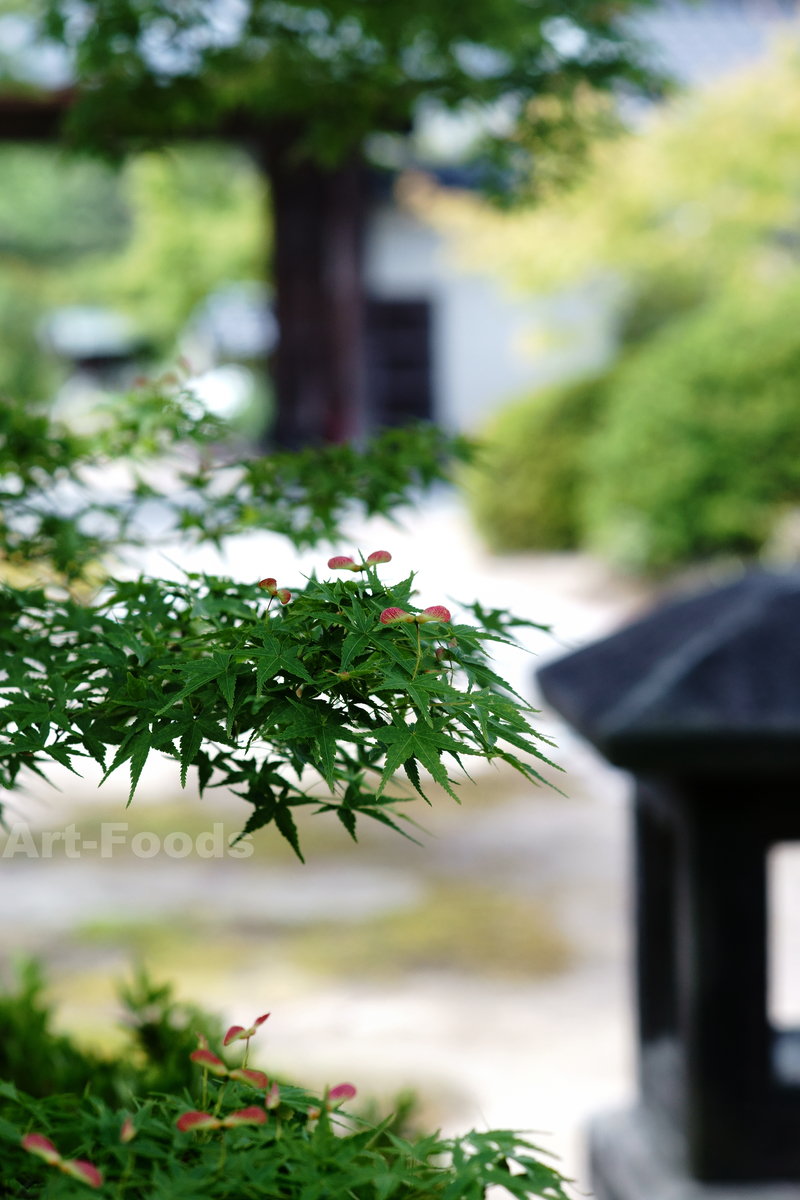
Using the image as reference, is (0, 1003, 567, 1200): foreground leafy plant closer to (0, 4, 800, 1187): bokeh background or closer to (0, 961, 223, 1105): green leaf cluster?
(0, 4, 800, 1187): bokeh background

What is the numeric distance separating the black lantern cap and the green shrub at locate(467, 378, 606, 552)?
34.4 ft

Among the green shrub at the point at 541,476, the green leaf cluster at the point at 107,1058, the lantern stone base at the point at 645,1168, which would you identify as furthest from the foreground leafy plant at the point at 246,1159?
the green shrub at the point at 541,476

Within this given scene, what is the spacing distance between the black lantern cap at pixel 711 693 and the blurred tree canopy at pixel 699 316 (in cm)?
763

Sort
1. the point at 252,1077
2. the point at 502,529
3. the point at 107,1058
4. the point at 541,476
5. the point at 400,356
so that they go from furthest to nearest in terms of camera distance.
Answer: the point at 400,356 < the point at 502,529 < the point at 541,476 < the point at 107,1058 < the point at 252,1077

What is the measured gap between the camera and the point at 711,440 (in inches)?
421

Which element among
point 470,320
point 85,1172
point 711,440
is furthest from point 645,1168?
point 470,320

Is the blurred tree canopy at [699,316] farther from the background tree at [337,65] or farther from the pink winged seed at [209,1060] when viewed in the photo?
the pink winged seed at [209,1060]

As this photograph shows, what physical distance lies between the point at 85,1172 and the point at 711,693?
5.34 ft

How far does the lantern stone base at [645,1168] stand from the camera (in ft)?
8.63

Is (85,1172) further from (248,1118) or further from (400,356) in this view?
(400,356)

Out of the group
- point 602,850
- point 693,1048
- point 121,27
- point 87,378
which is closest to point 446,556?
point 602,850

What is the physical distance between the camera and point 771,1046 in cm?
265

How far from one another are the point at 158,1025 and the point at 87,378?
34.9 meters

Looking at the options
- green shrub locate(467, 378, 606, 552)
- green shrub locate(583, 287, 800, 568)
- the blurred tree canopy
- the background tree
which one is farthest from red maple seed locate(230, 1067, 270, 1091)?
green shrub locate(467, 378, 606, 552)
